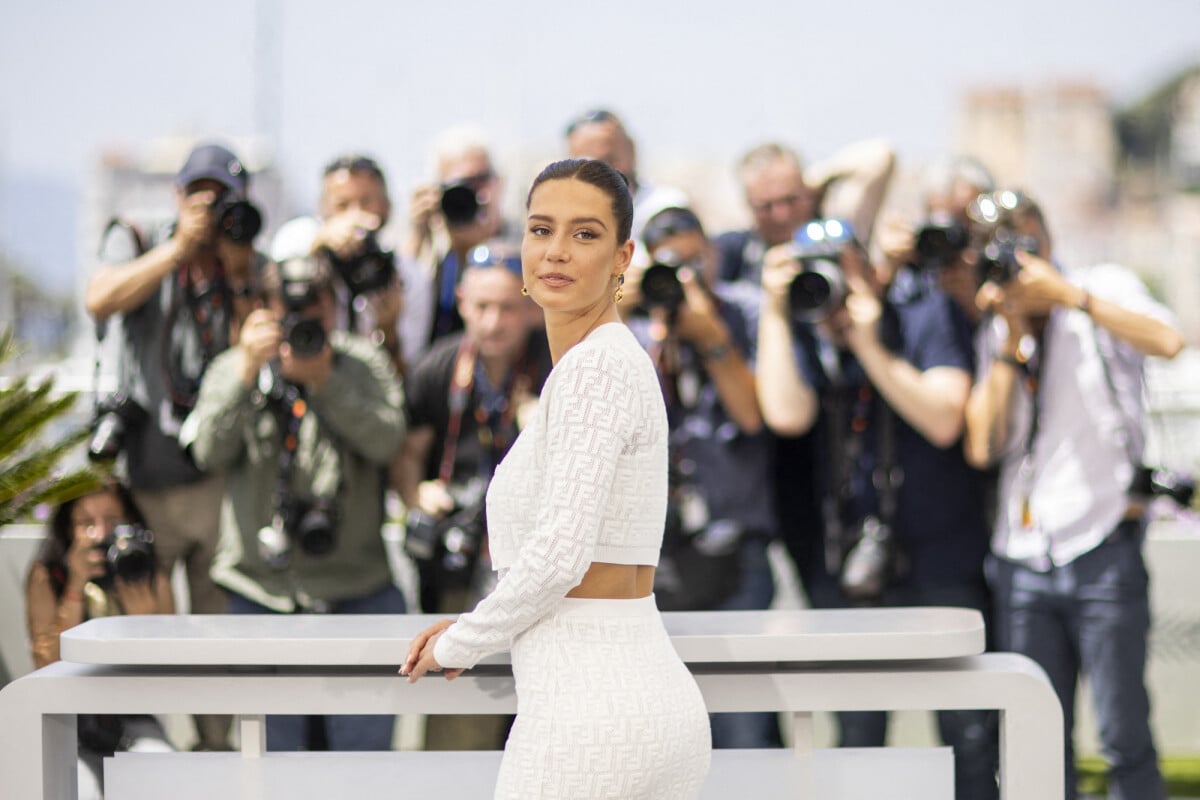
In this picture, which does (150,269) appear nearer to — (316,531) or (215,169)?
(215,169)

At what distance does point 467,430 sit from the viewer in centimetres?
342

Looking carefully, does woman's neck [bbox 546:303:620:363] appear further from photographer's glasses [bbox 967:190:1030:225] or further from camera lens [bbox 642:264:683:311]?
photographer's glasses [bbox 967:190:1030:225]

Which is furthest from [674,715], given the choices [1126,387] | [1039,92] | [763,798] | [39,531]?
[1039,92]

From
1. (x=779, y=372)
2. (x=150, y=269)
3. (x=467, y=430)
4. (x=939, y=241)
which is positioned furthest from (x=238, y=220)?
(x=939, y=241)

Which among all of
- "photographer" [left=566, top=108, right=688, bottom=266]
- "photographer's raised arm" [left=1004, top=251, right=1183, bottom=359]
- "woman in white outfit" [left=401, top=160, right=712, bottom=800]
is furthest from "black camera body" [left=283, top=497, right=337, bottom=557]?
"photographer's raised arm" [left=1004, top=251, right=1183, bottom=359]

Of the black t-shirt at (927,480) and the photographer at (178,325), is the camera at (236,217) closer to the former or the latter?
the photographer at (178,325)

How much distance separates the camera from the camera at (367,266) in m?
3.47

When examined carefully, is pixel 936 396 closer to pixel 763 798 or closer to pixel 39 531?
pixel 763 798

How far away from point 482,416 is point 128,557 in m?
0.93

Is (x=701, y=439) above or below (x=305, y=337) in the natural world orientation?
below

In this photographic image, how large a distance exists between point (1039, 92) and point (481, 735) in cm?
6921

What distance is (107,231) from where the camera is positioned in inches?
Result: 143

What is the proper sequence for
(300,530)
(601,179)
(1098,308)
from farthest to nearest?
(300,530) → (1098,308) → (601,179)

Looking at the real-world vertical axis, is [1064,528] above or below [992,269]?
below
